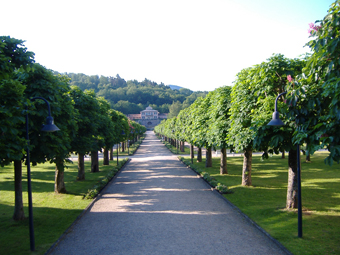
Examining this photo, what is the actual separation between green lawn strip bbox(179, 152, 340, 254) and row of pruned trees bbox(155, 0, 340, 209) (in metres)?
1.10

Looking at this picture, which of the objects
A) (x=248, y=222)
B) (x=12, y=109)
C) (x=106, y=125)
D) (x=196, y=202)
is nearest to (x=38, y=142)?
(x=12, y=109)

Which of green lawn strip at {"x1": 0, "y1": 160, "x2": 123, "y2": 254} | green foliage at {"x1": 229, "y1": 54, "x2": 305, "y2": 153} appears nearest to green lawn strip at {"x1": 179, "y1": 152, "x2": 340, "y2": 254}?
green foliage at {"x1": 229, "y1": 54, "x2": 305, "y2": 153}

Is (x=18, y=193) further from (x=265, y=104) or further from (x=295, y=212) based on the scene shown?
(x=295, y=212)

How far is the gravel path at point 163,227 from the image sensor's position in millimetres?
8383

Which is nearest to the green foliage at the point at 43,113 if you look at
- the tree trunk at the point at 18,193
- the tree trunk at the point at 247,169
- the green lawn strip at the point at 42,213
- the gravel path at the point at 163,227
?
the tree trunk at the point at 18,193

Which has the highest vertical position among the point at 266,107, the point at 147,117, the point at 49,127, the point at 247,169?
the point at 147,117

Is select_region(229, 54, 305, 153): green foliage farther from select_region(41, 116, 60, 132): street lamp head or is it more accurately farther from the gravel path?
select_region(41, 116, 60, 132): street lamp head

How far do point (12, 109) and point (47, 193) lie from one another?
1036cm

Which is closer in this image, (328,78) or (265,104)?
(328,78)

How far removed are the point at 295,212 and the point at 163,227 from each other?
5641 mm

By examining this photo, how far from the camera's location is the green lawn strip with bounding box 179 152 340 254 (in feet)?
27.6

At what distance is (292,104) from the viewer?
7.78 metres

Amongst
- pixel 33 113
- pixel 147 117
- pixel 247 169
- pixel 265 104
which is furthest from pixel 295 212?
pixel 147 117

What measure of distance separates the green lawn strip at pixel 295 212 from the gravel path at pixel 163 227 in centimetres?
64
